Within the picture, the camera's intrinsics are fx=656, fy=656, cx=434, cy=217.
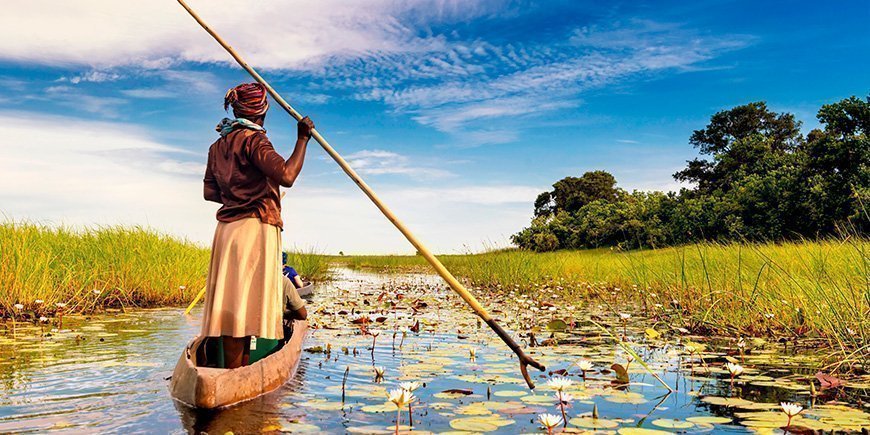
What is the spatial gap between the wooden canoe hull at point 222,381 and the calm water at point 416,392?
0.32 feet

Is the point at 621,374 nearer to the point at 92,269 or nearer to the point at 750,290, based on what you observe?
the point at 750,290

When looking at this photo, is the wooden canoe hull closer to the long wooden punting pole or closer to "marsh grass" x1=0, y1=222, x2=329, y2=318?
the long wooden punting pole

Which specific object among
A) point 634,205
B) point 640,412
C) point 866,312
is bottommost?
point 640,412

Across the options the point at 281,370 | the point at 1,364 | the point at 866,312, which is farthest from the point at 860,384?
the point at 1,364

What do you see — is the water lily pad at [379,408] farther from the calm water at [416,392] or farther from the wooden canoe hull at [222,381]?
the wooden canoe hull at [222,381]

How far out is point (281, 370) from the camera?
18.3 ft

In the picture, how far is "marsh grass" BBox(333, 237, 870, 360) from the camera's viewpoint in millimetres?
7113

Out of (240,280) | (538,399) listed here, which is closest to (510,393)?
(538,399)

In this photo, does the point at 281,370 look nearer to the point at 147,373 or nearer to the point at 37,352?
the point at 147,373

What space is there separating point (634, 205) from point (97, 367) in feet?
119

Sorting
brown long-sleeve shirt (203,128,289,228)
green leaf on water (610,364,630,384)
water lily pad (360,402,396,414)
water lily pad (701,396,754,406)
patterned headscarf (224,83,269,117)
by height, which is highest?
patterned headscarf (224,83,269,117)

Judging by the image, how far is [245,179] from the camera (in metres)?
5.12

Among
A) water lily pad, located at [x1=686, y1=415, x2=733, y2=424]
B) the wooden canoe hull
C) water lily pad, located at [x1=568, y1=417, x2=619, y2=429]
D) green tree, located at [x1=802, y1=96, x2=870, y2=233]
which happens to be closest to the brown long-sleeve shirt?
the wooden canoe hull

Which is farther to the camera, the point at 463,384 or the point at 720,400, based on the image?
the point at 463,384
